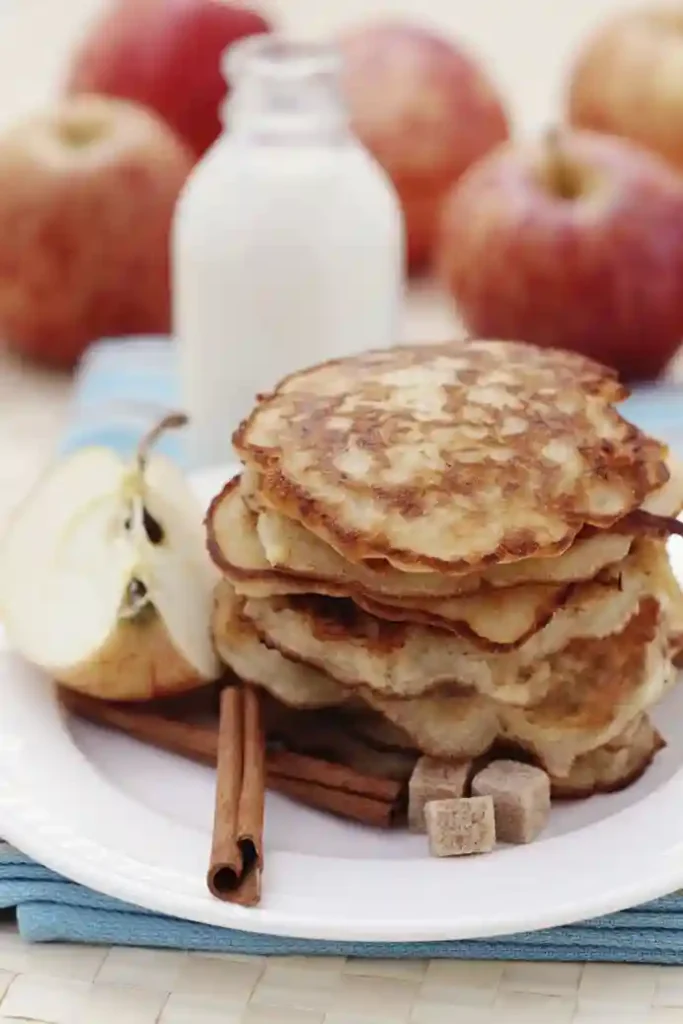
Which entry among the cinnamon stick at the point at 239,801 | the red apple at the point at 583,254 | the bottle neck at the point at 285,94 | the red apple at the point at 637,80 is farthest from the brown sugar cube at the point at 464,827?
the red apple at the point at 637,80

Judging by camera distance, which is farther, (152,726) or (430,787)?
(152,726)

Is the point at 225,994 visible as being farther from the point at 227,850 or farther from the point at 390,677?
the point at 390,677

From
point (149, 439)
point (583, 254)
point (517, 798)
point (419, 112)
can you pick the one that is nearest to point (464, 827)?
point (517, 798)

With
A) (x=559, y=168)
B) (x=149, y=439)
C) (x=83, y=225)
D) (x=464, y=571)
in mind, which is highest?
(x=464, y=571)

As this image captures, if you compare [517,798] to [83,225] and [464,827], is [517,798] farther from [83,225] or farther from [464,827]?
[83,225]

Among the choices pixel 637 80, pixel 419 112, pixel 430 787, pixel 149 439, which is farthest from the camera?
pixel 637 80
